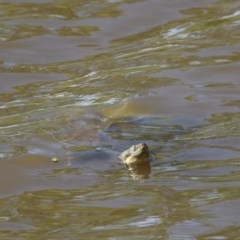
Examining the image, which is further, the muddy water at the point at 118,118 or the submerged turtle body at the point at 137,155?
the submerged turtle body at the point at 137,155

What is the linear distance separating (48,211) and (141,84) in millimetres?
2192

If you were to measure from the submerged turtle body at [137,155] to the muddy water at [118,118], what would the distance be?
0.06 meters

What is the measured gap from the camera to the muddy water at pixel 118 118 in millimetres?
4699

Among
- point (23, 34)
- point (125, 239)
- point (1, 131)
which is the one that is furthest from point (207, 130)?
point (23, 34)

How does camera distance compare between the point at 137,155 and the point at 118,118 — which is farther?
the point at 118,118

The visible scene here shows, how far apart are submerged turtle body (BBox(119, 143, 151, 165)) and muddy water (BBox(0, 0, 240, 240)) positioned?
0.18ft

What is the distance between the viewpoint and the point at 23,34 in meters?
8.10

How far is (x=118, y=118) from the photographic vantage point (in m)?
6.25

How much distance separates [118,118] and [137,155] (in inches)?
35.8

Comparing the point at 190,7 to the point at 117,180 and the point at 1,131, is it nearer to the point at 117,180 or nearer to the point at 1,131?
the point at 1,131

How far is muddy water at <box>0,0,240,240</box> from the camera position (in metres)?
4.70

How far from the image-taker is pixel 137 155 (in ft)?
17.6

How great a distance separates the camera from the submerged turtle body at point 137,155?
5363 mm

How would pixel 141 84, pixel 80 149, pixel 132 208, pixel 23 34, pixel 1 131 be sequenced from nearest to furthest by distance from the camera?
pixel 132 208, pixel 80 149, pixel 1 131, pixel 141 84, pixel 23 34
